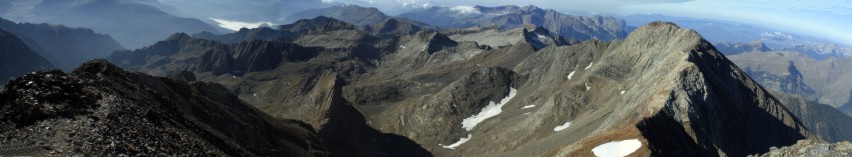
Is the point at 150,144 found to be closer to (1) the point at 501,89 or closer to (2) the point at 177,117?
(2) the point at 177,117

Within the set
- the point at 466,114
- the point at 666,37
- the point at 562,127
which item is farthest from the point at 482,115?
the point at 666,37

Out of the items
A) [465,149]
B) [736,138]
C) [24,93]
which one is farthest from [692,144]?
[24,93]

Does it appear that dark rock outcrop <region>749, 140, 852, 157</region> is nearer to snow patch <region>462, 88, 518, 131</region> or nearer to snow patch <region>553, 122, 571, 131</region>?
snow patch <region>553, 122, 571, 131</region>

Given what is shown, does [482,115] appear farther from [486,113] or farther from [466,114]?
[466,114]

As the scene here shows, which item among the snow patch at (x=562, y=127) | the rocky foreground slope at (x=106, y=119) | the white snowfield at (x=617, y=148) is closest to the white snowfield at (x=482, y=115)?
the snow patch at (x=562, y=127)

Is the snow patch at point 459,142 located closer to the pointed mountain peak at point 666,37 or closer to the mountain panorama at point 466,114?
the mountain panorama at point 466,114

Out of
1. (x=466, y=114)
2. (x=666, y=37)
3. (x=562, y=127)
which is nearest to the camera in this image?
(x=562, y=127)

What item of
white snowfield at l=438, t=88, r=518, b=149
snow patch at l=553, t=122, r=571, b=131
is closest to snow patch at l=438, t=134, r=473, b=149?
white snowfield at l=438, t=88, r=518, b=149
